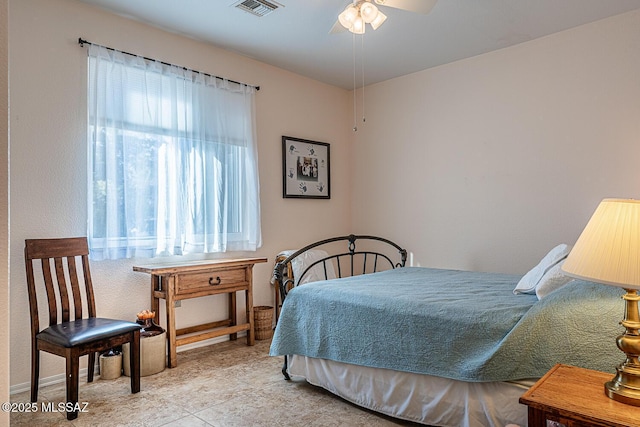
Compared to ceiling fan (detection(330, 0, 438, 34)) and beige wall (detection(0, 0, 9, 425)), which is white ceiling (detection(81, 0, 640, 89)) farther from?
beige wall (detection(0, 0, 9, 425))

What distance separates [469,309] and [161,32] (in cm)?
310

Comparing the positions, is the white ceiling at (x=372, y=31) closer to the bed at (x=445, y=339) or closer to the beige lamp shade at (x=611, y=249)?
the bed at (x=445, y=339)

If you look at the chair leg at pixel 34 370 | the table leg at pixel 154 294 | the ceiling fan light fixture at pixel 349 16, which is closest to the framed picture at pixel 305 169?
the table leg at pixel 154 294

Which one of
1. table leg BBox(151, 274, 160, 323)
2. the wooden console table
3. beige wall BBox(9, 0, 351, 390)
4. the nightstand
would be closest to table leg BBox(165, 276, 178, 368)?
the wooden console table

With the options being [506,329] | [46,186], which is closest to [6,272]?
[506,329]

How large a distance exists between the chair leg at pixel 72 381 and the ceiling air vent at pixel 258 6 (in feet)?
8.09

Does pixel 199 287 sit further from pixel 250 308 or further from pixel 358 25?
pixel 358 25

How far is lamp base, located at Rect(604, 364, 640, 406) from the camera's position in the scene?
1.32 meters

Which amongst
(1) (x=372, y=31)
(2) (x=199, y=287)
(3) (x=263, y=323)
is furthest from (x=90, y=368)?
(1) (x=372, y=31)

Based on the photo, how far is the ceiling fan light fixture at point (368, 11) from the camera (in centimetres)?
237

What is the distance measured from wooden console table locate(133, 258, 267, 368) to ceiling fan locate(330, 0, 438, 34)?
2.05 metres

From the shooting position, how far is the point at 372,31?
11.2 feet

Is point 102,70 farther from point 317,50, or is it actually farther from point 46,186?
point 317,50

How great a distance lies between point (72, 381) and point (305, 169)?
291 cm
